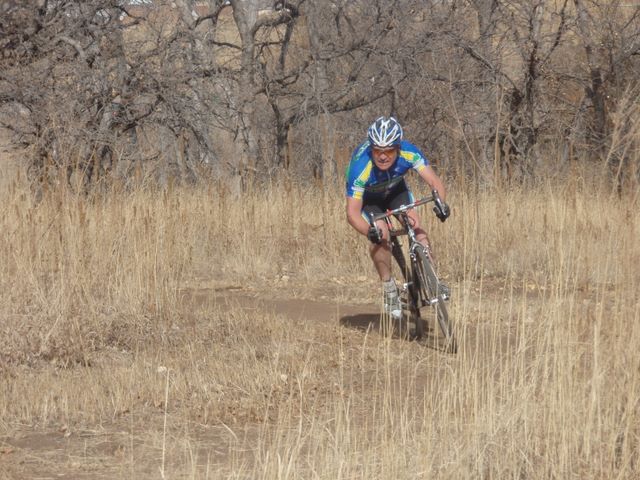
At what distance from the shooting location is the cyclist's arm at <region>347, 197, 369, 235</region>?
8.40m

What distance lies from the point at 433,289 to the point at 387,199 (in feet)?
3.43

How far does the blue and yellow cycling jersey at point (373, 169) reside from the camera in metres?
8.53

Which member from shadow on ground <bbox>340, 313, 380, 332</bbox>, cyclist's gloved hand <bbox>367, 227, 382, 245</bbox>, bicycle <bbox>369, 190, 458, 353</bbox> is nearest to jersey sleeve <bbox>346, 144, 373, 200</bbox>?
bicycle <bbox>369, 190, 458, 353</bbox>

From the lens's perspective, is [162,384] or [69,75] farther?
[69,75]

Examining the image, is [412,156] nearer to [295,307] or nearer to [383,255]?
[383,255]

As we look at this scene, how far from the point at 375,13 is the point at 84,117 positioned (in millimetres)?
6025

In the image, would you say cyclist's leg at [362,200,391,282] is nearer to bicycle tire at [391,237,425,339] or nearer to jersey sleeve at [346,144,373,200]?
bicycle tire at [391,237,425,339]

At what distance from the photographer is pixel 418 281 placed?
871 centimetres

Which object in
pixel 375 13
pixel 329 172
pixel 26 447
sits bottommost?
pixel 26 447

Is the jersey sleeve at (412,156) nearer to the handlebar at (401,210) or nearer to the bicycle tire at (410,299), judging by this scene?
the handlebar at (401,210)

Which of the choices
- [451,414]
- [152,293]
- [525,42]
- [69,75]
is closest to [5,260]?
[152,293]

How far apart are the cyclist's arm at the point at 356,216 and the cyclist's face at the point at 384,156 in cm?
30

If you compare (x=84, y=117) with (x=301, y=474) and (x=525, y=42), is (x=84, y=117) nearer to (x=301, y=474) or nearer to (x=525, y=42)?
(x=525, y=42)

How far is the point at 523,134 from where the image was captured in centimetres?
1750
